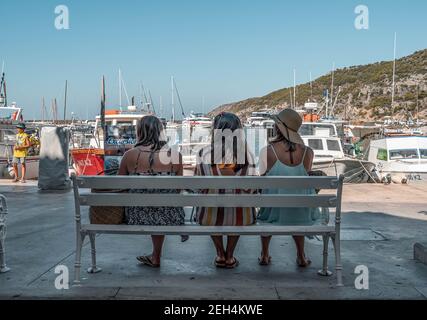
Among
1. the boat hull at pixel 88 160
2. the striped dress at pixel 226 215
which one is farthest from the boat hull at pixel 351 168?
the striped dress at pixel 226 215

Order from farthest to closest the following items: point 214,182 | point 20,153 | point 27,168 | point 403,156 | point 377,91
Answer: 1. point 377,91
2. point 403,156
3. point 27,168
4. point 20,153
5. point 214,182

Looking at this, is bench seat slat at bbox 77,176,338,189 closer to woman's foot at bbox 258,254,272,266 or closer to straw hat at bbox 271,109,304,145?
straw hat at bbox 271,109,304,145

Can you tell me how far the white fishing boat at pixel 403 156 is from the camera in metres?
18.1

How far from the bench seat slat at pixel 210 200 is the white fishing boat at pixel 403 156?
14.2m

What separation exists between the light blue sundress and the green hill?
63.4 m

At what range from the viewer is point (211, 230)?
429 cm

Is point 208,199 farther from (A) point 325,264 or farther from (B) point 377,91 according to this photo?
(B) point 377,91

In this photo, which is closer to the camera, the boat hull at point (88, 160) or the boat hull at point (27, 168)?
the boat hull at point (27, 168)

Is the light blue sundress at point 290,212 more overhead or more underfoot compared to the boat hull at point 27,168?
more overhead

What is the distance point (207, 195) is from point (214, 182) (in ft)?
0.48

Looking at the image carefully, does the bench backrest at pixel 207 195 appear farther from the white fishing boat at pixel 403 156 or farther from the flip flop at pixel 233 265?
the white fishing boat at pixel 403 156

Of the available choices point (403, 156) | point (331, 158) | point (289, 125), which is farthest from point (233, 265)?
point (403, 156)
